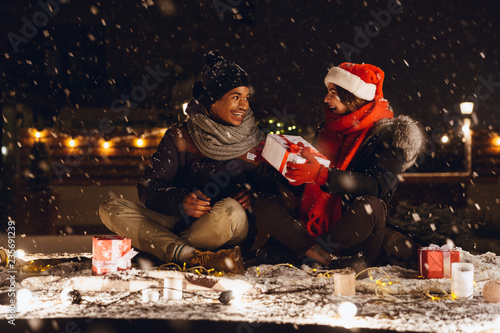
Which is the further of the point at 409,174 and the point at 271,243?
the point at 409,174

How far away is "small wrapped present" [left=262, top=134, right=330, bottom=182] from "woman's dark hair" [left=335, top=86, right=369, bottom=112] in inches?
18.7

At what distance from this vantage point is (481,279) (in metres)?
3.32

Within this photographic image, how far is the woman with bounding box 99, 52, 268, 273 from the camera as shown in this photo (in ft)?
11.6

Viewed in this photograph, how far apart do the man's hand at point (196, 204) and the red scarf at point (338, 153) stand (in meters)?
0.68

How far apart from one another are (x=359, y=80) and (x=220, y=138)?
962 millimetres

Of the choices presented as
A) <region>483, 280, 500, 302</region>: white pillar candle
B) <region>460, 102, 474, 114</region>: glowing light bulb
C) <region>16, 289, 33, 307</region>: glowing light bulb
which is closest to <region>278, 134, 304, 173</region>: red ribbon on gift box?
<region>483, 280, 500, 302</region>: white pillar candle

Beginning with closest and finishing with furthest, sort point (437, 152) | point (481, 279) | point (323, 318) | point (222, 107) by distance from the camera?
point (323, 318)
point (481, 279)
point (222, 107)
point (437, 152)

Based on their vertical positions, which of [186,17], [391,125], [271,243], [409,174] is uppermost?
[186,17]

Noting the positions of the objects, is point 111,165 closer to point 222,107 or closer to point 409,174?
point 409,174

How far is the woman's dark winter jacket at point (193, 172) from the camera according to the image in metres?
3.77

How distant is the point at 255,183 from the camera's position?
3869 mm

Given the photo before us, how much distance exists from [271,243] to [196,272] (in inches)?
28.4

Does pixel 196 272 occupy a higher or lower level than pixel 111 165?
lower

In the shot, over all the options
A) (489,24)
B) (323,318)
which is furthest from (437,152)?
(323,318)
